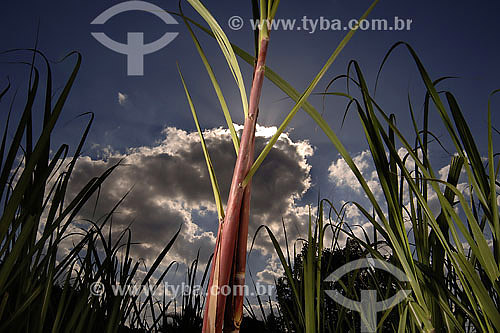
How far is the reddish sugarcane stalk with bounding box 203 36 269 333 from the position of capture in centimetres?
46

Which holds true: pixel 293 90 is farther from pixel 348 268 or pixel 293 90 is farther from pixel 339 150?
pixel 348 268

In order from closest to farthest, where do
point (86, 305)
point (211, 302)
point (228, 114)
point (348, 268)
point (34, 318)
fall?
point (211, 302), point (228, 114), point (34, 318), point (86, 305), point (348, 268)

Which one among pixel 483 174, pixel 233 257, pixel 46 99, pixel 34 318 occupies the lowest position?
pixel 34 318

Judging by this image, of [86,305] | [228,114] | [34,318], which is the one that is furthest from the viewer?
[86,305]

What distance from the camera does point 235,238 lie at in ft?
1.57

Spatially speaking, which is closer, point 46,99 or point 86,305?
point 46,99

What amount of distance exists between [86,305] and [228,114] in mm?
569

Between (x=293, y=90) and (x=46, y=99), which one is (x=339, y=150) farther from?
(x=46, y=99)

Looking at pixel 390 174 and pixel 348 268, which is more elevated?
pixel 390 174

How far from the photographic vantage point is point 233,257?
1.63 ft

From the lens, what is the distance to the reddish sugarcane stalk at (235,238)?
46 centimetres

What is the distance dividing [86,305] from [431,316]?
0.71 meters

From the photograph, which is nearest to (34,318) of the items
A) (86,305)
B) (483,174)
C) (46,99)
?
(86,305)

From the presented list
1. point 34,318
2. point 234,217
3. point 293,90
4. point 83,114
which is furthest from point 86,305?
point 293,90
